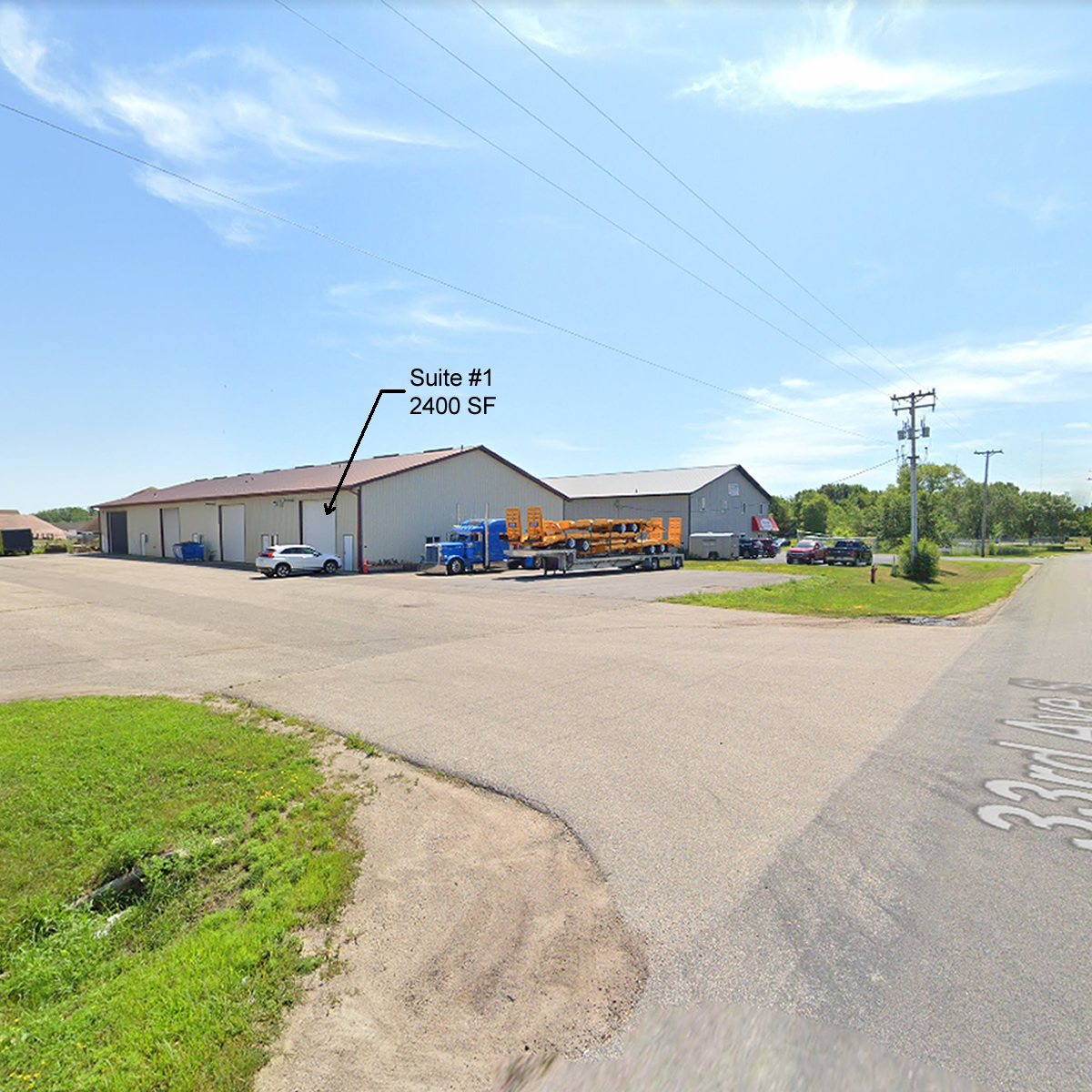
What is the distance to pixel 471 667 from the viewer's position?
1020 centimetres

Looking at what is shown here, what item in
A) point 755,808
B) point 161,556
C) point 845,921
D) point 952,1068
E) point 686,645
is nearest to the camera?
point 952,1068

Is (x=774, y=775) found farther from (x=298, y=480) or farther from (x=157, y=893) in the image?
(x=298, y=480)

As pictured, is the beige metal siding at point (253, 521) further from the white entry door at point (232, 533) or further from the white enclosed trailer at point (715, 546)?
the white enclosed trailer at point (715, 546)

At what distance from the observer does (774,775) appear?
5.68 metres

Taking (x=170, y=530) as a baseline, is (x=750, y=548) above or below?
below

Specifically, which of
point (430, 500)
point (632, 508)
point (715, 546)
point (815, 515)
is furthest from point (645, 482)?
point (815, 515)

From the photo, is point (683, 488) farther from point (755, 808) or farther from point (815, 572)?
point (755, 808)

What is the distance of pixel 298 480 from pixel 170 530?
14225mm

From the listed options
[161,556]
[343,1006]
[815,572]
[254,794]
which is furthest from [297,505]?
[343,1006]

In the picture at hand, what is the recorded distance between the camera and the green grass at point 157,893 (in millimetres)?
2818

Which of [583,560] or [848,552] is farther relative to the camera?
[848,552]

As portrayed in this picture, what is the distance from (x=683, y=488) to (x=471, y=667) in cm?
4233

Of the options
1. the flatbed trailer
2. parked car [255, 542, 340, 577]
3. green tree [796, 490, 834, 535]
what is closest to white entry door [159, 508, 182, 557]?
parked car [255, 542, 340, 577]

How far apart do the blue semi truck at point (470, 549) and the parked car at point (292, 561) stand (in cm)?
500
